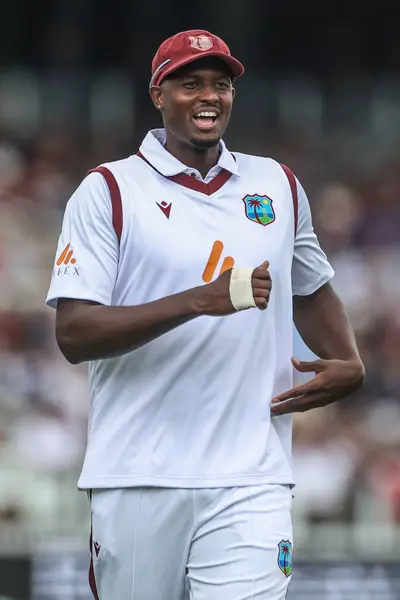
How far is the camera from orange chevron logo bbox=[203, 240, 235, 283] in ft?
12.2

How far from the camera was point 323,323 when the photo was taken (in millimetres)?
4121

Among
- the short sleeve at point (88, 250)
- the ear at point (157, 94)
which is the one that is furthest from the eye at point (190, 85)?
the short sleeve at point (88, 250)

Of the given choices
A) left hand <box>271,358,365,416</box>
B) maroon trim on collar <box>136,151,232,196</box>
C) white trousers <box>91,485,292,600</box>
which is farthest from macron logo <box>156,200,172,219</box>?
white trousers <box>91,485,292,600</box>

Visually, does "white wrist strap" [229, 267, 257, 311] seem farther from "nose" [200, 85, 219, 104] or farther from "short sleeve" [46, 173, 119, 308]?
"nose" [200, 85, 219, 104]

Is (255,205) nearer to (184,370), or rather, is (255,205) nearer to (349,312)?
(184,370)

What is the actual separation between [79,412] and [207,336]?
5.30 meters

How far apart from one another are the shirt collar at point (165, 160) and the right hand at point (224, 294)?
541 millimetres

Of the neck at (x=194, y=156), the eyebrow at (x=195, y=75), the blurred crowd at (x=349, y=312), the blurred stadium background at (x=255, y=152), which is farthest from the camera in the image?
the blurred crowd at (x=349, y=312)

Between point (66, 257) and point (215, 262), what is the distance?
41 centimetres

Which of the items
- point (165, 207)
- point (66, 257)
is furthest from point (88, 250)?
point (165, 207)

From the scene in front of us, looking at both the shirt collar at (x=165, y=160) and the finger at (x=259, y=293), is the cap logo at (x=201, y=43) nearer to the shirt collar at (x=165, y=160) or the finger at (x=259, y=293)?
the shirt collar at (x=165, y=160)

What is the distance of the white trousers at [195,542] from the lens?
3.61 meters

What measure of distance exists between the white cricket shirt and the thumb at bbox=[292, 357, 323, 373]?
0.27 feet

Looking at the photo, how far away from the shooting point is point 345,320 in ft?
13.6
